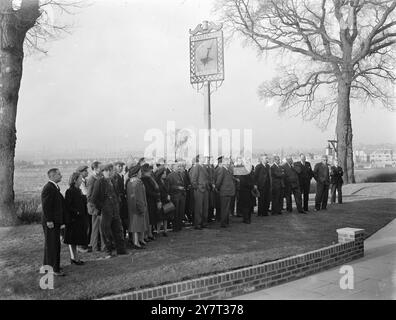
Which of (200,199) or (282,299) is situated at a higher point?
(200,199)

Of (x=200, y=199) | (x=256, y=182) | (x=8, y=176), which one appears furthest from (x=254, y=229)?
(x=8, y=176)

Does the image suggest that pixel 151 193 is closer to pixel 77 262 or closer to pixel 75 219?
pixel 75 219

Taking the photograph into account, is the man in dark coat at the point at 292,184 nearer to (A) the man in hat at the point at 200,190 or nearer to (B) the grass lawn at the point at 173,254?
(B) the grass lawn at the point at 173,254

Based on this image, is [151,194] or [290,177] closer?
[151,194]

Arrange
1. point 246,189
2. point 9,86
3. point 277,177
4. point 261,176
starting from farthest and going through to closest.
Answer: point 277,177 < point 261,176 < point 246,189 < point 9,86

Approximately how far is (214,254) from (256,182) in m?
5.34

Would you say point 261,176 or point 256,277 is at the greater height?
point 261,176

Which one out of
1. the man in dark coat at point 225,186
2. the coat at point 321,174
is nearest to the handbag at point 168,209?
the man in dark coat at point 225,186

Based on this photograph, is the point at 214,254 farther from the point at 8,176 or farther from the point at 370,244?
the point at 8,176

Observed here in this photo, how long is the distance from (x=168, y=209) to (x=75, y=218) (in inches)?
106

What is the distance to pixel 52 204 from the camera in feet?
21.4

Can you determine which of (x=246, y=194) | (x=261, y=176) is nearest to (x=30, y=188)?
(x=246, y=194)

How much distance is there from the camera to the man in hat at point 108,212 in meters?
7.62
